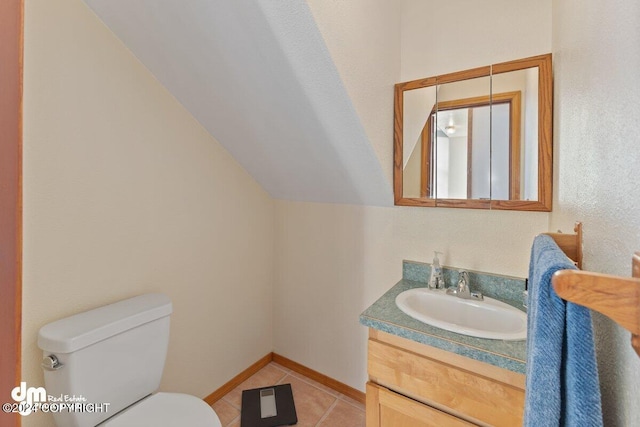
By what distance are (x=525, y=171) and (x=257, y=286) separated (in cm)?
178

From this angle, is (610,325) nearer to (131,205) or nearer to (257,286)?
(131,205)

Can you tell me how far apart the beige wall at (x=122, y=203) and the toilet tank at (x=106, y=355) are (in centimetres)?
12

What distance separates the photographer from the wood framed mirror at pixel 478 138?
1.31 metres

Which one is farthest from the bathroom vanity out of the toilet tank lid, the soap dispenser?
the toilet tank lid

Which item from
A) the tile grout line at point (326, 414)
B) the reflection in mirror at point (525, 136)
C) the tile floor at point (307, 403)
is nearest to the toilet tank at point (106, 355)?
the tile floor at point (307, 403)

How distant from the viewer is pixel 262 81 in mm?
1324

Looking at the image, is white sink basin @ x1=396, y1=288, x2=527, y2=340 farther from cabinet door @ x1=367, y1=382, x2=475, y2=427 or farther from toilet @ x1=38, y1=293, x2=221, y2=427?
toilet @ x1=38, y1=293, x2=221, y2=427

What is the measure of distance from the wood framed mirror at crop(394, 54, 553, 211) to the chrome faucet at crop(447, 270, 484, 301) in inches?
13.5

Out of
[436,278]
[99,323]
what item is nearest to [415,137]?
[436,278]

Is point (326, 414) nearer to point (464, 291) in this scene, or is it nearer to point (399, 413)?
point (399, 413)

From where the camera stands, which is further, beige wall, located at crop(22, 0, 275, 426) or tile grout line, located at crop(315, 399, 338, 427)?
tile grout line, located at crop(315, 399, 338, 427)

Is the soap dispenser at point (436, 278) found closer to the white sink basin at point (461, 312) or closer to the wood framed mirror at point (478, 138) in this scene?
the white sink basin at point (461, 312)

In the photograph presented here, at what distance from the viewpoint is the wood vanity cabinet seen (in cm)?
99

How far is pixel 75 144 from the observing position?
123 centimetres
